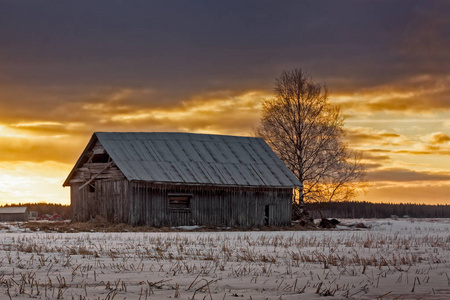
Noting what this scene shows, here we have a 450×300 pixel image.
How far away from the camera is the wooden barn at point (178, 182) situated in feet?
119

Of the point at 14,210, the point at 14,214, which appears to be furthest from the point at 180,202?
the point at 14,210

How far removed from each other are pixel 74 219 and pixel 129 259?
3075 cm

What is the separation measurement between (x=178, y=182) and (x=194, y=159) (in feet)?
12.6

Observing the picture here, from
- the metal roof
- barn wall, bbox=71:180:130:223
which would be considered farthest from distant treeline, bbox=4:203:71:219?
barn wall, bbox=71:180:130:223

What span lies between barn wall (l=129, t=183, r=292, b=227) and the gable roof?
0.67 m

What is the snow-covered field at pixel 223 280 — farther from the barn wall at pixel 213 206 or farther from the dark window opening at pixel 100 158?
the dark window opening at pixel 100 158

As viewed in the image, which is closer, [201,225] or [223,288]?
[223,288]

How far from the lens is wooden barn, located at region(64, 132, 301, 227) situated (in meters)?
36.4

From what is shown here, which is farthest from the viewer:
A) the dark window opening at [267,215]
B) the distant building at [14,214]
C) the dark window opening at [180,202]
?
the distant building at [14,214]

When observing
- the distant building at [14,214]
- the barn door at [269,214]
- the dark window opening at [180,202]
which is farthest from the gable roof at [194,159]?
the distant building at [14,214]

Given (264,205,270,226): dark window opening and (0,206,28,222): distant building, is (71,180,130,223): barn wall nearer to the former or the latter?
(264,205,270,226): dark window opening

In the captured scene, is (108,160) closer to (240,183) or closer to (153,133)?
(153,133)

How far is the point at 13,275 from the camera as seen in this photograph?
27.4 feet

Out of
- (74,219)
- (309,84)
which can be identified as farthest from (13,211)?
(309,84)
